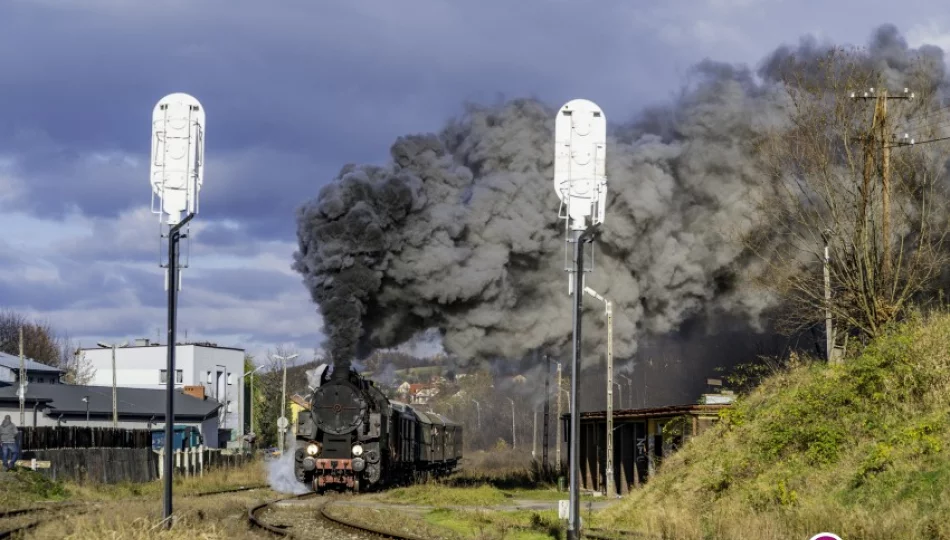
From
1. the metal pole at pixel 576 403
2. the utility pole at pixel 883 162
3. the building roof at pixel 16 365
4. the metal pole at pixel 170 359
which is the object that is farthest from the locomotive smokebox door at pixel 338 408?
the building roof at pixel 16 365

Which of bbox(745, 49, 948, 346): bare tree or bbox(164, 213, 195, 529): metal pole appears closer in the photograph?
bbox(164, 213, 195, 529): metal pole

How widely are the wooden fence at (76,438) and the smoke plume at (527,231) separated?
12.7m

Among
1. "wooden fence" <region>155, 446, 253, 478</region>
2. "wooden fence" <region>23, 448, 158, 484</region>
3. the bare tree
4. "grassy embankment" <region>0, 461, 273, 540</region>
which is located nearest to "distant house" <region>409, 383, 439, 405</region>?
"wooden fence" <region>155, 446, 253, 478</region>

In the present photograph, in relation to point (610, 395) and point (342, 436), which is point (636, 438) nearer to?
point (610, 395)

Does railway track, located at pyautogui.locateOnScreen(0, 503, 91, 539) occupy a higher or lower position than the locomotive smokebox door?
lower

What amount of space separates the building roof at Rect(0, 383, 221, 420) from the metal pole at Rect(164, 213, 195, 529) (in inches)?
1863

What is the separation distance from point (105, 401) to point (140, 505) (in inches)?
1900

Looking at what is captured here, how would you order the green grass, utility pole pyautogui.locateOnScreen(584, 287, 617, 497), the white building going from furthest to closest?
the white building → utility pole pyautogui.locateOnScreen(584, 287, 617, 497) → the green grass

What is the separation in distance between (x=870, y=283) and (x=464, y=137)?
40.1 feet

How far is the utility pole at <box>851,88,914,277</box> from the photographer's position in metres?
27.3

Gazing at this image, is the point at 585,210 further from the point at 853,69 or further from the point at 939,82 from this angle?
the point at 939,82

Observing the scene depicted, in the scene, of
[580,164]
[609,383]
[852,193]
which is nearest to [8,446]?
[609,383]

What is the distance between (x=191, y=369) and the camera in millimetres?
94375

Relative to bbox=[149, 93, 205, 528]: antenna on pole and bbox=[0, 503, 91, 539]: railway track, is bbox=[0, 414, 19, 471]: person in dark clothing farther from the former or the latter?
bbox=[149, 93, 205, 528]: antenna on pole
